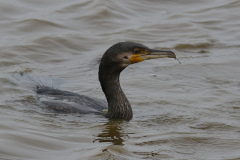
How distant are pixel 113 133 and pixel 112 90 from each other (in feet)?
2.52

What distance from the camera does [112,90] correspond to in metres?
5.99

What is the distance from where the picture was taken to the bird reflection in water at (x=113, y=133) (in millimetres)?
5094

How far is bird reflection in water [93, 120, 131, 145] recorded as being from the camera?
509 cm

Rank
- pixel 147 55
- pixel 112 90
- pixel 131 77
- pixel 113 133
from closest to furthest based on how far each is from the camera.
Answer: pixel 113 133 < pixel 147 55 < pixel 112 90 < pixel 131 77

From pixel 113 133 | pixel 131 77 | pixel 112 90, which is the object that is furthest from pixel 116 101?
pixel 131 77

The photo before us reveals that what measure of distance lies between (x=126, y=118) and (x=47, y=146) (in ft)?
4.94

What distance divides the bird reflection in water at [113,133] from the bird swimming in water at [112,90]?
0.74ft

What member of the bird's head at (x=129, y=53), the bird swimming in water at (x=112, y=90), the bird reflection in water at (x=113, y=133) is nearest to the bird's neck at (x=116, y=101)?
the bird swimming in water at (x=112, y=90)

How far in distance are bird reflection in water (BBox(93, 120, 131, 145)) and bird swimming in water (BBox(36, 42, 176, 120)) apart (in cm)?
23

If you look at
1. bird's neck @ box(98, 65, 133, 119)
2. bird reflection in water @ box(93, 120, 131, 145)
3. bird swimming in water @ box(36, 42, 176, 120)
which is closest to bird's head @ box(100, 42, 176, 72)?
bird swimming in water @ box(36, 42, 176, 120)

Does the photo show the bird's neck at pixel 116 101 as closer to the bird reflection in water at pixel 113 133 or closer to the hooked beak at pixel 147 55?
the bird reflection in water at pixel 113 133

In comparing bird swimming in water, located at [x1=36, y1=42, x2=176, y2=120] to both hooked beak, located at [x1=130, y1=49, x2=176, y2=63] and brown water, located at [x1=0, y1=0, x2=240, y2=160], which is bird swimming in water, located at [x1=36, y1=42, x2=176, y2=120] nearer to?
hooked beak, located at [x1=130, y1=49, x2=176, y2=63]

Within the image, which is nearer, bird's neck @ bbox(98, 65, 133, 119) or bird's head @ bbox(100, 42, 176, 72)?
bird's head @ bbox(100, 42, 176, 72)

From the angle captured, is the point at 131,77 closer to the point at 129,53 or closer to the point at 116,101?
the point at 116,101
